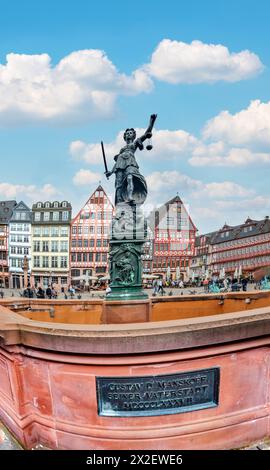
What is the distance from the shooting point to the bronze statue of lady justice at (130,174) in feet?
33.6

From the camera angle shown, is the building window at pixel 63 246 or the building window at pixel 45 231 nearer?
the building window at pixel 63 246

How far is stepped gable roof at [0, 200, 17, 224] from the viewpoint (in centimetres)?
7194

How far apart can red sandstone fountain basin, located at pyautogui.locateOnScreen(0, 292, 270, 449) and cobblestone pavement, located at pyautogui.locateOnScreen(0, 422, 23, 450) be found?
0.15m

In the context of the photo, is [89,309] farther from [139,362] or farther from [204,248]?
[204,248]

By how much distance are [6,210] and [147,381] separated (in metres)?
72.9

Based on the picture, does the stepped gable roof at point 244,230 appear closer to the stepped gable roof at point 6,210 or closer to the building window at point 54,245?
the building window at point 54,245

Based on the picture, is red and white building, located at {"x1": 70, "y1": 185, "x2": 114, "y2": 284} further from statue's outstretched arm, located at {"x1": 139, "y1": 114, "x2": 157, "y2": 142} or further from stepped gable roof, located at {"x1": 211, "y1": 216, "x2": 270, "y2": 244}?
statue's outstretched arm, located at {"x1": 139, "y1": 114, "x2": 157, "y2": 142}

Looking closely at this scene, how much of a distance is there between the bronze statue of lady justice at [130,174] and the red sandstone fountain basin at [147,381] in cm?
619

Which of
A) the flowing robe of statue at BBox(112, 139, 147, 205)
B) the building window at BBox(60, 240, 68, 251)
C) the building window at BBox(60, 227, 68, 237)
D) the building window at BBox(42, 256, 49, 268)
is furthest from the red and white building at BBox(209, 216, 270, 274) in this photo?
the flowing robe of statue at BBox(112, 139, 147, 205)

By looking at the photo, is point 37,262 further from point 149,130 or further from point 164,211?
point 149,130

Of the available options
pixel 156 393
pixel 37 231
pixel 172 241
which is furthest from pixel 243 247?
pixel 156 393

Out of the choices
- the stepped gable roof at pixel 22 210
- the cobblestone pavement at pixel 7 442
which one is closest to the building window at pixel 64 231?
the stepped gable roof at pixel 22 210

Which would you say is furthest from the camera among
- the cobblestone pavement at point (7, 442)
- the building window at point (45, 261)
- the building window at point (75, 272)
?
the building window at point (45, 261)
